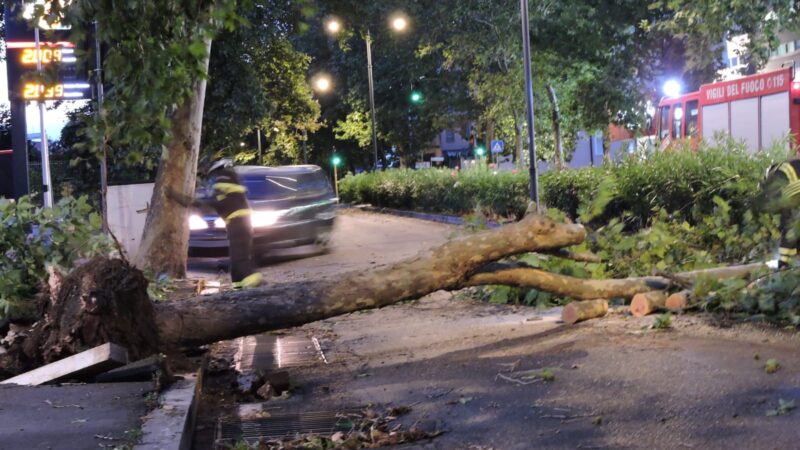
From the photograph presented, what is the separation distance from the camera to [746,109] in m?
23.6

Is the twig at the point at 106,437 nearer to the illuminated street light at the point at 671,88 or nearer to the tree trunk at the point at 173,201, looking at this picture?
the tree trunk at the point at 173,201

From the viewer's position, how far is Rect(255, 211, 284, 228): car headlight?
1754 centimetres

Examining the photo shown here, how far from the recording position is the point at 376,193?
37750 millimetres

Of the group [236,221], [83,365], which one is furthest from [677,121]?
[83,365]

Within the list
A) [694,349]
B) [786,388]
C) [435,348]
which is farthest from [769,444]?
[435,348]

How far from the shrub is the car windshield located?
707 cm

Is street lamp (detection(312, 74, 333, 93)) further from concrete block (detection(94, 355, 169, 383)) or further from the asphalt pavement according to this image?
concrete block (detection(94, 355, 169, 383))

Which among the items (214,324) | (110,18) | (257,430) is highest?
(110,18)

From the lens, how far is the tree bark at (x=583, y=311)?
8547mm

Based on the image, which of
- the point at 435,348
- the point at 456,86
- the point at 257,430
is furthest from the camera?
the point at 456,86

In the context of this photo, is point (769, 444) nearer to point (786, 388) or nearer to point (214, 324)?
point (786, 388)

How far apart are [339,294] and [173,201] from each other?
6.61 meters

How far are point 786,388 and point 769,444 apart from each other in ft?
3.21

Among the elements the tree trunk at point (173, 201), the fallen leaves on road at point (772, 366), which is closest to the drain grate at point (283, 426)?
the fallen leaves on road at point (772, 366)
